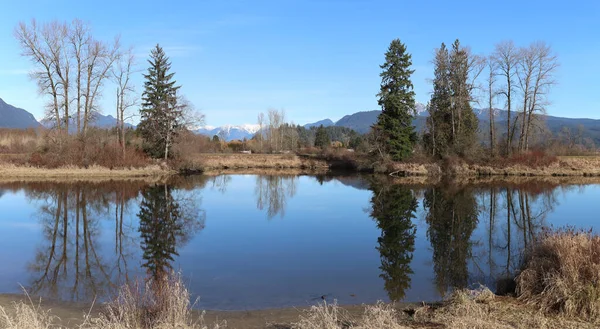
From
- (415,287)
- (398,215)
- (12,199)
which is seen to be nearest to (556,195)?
(398,215)

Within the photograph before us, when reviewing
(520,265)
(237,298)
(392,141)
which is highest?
(392,141)

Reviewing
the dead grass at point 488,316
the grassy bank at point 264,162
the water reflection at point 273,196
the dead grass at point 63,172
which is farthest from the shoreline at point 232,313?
the grassy bank at point 264,162

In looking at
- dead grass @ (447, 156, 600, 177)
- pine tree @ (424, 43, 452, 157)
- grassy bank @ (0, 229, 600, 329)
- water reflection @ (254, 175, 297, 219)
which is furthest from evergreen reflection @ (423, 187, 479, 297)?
pine tree @ (424, 43, 452, 157)

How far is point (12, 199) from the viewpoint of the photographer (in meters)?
22.4

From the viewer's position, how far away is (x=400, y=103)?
1598 inches

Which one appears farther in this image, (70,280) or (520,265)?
(70,280)

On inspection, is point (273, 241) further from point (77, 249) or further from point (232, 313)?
point (232, 313)

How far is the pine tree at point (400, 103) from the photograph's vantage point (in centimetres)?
4088

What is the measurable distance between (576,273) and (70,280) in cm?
989

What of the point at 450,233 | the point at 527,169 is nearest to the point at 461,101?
the point at 527,169

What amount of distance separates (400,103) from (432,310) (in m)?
35.3

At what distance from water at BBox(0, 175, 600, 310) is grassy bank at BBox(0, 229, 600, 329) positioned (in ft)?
3.97

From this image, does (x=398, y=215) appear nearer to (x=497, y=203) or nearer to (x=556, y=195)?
(x=497, y=203)

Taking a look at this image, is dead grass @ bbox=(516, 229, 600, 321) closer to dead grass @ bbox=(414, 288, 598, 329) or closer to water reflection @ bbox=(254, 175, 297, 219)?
dead grass @ bbox=(414, 288, 598, 329)
